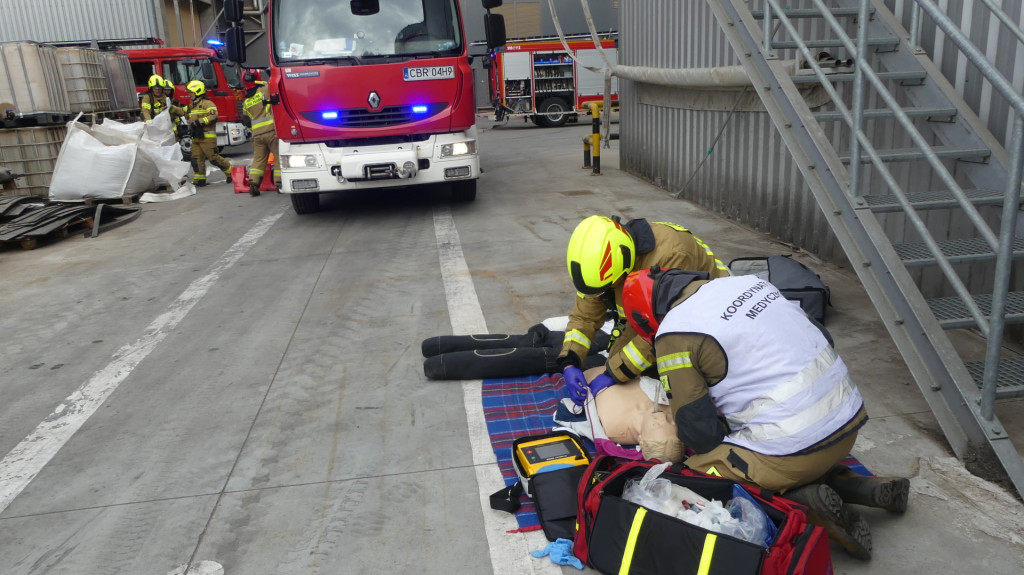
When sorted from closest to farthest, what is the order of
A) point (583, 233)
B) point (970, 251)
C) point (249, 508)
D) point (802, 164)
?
point (249, 508)
point (583, 233)
point (970, 251)
point (802, 164)

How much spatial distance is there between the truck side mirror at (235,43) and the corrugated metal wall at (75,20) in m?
18.9

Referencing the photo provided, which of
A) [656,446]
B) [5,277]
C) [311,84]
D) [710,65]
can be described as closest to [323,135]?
[311,84]

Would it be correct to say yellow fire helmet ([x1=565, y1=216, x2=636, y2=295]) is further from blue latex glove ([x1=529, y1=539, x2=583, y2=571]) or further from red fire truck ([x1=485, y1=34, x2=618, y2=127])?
red fire truck ([x1=485, y1=34, x2=618, y2=127])

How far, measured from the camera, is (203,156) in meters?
13.9

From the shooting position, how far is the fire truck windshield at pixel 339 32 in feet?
30.5

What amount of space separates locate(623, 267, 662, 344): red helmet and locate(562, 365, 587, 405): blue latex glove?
0.88 meters

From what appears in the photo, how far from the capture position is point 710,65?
916 centimetres

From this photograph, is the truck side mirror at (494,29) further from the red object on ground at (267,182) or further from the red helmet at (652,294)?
the red helmet at (652,294)

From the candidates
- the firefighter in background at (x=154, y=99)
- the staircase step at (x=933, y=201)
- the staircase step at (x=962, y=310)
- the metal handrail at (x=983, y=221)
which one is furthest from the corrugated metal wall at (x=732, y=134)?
the firefighter in background at (x=154, y=99)

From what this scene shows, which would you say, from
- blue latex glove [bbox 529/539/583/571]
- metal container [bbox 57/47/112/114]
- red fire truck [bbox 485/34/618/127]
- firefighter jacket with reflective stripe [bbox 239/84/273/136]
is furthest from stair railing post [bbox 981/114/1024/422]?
red fire truck [bbox 485/34/618/127]

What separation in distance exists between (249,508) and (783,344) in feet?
7.92

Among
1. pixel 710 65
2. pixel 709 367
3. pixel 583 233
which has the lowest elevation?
pixel 709 367

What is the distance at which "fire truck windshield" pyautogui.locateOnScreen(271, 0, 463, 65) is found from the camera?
9.30 metres

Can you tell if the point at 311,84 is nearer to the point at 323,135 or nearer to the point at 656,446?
the point at 323,135
